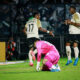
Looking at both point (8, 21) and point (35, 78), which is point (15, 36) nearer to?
point (8, 21)

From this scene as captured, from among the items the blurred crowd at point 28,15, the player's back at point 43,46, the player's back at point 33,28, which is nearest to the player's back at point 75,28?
the player's back at point 33,28

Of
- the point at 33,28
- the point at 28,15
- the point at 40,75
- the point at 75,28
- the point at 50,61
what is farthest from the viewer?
the point at 28,15

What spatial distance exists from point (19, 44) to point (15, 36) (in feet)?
1.51

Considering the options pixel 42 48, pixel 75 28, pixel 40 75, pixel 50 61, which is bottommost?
pixel 40 75

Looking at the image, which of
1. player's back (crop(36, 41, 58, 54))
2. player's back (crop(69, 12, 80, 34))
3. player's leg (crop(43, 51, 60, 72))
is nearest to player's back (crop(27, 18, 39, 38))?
player's back (crop(69, 12, 80, 34))

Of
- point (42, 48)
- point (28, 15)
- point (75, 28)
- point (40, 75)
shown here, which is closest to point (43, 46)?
point (42, 48)

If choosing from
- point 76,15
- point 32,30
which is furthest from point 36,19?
point 76,15

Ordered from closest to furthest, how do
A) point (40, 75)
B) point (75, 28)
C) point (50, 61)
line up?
1. point (40, 75)
2. point (50, 61)
3. point (75, 28)

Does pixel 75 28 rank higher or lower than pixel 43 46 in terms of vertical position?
higher

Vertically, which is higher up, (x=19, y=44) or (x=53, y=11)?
(x=53, y=11)

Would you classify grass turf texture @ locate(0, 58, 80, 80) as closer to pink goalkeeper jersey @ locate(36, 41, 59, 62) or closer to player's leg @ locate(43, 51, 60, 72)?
player's leg @ locate(43, 51, 60, 72)

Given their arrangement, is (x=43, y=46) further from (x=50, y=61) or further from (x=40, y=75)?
(x=40, y=75)

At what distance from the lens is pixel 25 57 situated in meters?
15.8

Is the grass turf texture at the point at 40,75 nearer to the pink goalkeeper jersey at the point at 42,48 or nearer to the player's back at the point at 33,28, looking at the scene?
the pink goalkeeper jersey at the point at 42,48
